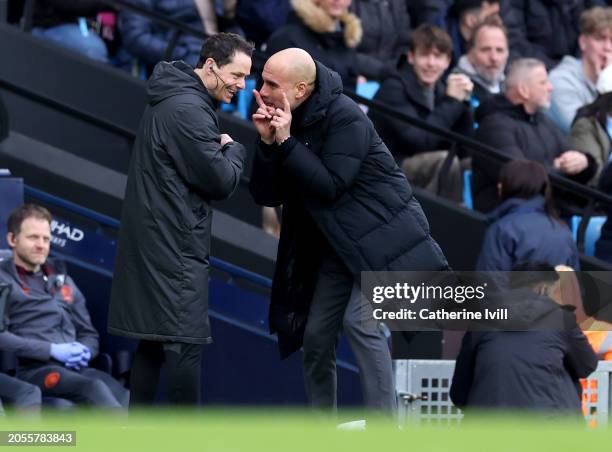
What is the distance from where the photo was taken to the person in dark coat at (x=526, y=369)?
7.91m

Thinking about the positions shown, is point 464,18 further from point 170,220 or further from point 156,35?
point 170,220

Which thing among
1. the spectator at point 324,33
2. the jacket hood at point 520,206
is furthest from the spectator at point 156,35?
the jacket hood at point 520,206

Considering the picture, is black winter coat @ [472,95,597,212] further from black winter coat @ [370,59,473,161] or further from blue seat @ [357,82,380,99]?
blue seat @ [357,82,380,99]

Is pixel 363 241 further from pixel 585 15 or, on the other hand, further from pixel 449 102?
pixel 585 15

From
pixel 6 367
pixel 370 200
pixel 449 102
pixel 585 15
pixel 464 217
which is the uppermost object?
pixel 585 15

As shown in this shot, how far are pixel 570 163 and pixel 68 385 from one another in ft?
13.4

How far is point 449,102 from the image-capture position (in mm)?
11852

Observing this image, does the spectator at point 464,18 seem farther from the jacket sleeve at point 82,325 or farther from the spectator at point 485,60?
the jacket sleeve at point 82,325

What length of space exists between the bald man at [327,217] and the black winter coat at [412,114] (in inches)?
137

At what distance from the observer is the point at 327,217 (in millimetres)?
7930

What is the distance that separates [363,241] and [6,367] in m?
2.50

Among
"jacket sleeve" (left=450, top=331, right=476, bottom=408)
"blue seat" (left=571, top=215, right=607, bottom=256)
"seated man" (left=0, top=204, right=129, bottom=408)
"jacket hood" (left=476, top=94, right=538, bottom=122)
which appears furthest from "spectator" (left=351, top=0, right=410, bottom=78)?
"jacket sleeve" (left=450, top=331, right=476, bottom=408)

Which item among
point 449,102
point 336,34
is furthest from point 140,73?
point 449,102

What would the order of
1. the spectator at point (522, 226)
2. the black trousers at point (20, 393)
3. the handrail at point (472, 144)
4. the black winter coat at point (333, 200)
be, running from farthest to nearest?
the handrail at point (472, 144), the spectator at point (522, 226), the black trousers at point (20, 393), the black winter coat at point (333, 200)
